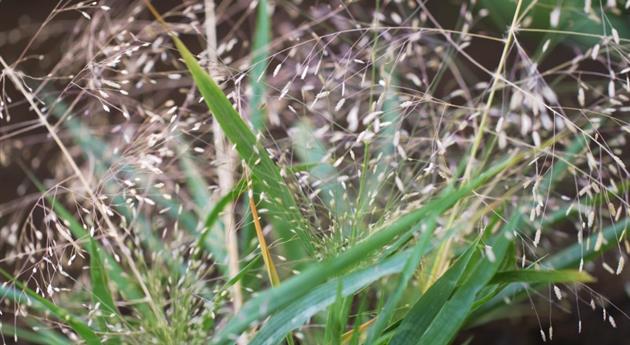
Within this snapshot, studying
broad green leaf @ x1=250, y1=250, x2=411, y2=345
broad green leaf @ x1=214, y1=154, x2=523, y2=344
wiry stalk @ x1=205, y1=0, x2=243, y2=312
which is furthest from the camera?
wiry stalk @ x1=205, y1=0, x2=243, y2=312

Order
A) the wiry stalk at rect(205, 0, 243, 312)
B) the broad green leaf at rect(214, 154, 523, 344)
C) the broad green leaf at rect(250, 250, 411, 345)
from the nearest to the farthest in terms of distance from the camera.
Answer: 1. the broad green leaf at rect(214, 154, 523, 344)
2. the broad green leaf at rect(250, 250, 411, 345)
3. the wiry stalk at rect(205, 0, 243, 312)

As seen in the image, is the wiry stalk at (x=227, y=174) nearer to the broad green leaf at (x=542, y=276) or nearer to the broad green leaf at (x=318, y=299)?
the broad green leaf at (x=318, y=299)

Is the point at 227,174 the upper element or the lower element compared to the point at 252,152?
lower

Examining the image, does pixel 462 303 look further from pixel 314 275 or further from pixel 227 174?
pixel 227 174

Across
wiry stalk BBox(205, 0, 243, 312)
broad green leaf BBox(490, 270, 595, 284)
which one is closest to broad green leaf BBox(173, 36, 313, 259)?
wiry stalk BBox(205, 0, 243, 312)

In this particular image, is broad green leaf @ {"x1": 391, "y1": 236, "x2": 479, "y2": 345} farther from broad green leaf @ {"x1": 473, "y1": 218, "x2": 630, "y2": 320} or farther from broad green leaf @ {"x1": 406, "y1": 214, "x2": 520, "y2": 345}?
broad green leaf @ {"x1": 473, "y1": 218, "x2": 630, "y2": 320}

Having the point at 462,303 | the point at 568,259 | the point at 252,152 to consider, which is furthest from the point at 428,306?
the point at 568,259

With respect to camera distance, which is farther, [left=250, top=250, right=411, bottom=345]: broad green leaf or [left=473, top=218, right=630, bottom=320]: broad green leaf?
[left=473, top=218, right=630, bottom=320]: broad green leaf

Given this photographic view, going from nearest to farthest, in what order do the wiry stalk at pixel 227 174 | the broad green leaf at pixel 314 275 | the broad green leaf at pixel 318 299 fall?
the broad green leaf at pixel 314 275
the broad green leaf at pixel 318 299
the wiry stalk at pixel 227 174

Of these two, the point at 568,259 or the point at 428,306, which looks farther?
the point at 568,259

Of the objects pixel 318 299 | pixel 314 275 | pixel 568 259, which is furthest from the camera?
pixel 568 259

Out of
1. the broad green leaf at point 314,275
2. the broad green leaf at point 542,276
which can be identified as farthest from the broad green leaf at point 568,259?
the broad green leaf at point 314,275

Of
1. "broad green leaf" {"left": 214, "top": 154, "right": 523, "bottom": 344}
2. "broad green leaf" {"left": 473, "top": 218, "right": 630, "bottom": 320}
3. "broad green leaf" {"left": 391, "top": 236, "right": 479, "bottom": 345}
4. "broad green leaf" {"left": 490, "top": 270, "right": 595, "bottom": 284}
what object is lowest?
"broad green leaf" {"left": 473, "top": 218, "right": 630, "bottom": 320}
